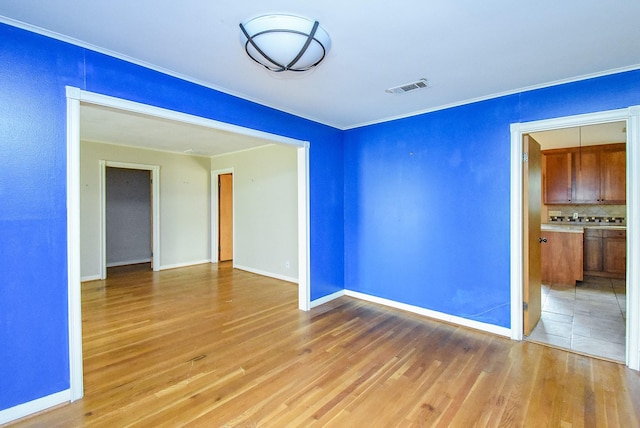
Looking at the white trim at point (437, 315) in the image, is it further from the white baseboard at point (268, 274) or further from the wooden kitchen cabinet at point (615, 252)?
the wooden kitchen cabinet at point (615, 252)

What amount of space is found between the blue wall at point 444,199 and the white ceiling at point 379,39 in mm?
250

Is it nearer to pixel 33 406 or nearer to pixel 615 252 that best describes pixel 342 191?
pixel 33 406

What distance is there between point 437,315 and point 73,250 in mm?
3653

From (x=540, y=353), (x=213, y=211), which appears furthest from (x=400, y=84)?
(x=213, y=211)

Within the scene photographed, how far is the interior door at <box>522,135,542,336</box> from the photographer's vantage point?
3.08m

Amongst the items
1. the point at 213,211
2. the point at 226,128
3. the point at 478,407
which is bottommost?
the point at 478,407

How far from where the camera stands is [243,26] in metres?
1.90

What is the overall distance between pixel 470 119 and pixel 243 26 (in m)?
A: 2.61

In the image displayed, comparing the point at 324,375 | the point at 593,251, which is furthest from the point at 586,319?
the point at 324,375

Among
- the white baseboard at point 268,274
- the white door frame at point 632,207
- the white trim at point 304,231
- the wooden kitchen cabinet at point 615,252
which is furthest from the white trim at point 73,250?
the wooden kitchen cabinet at point 615,252

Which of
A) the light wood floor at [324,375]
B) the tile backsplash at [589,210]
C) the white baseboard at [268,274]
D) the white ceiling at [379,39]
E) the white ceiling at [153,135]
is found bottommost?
the light wood floor at [324,375]

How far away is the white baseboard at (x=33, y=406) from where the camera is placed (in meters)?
1.90

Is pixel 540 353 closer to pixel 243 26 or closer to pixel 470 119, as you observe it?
pixel 470 119

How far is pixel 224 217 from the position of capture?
732 centimetres
